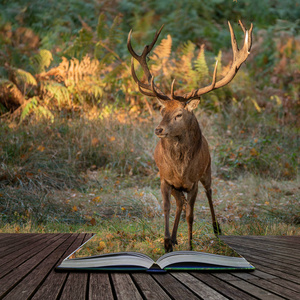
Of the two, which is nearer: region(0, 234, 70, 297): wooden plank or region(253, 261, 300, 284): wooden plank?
region(0, 234, 70, 297): wooden plank

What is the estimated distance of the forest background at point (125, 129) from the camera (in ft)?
15.4

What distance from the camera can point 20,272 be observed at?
6.61 ft

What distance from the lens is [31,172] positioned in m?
5.51

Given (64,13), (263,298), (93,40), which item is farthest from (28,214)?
(64,13)

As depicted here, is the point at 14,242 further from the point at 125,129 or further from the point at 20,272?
the point at 125,129

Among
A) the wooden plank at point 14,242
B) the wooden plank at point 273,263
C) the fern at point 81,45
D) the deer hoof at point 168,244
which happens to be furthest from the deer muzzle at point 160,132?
the fern at point 81,45

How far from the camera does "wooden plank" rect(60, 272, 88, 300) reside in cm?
162

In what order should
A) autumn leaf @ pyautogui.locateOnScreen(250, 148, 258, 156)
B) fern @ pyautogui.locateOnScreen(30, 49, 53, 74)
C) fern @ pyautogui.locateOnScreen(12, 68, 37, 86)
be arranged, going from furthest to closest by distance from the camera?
fern @ pyautogui.locateOnScreen(30, 49, 53, 74) → fern @ pyautogui.locateOnScreen(12, 68, 37, 86) → autumn leaf @ pyautogui.locateOnScreen(250, 148, 258, 156)

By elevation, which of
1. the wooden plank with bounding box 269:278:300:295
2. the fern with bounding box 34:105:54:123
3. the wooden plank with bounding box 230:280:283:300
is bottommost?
the wooden plank with bounding box 269:278:300:295

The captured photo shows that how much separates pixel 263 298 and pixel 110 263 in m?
0.82

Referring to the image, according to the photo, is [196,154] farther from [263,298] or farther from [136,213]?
[136,213]

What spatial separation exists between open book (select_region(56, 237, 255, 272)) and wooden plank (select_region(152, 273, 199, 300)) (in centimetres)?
8

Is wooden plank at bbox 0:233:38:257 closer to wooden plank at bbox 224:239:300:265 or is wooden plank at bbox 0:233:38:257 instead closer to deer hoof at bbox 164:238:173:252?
deer hoof at bbox 164:238:173:252

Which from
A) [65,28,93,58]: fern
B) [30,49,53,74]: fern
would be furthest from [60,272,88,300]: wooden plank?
[65,28,93,58]: fern
